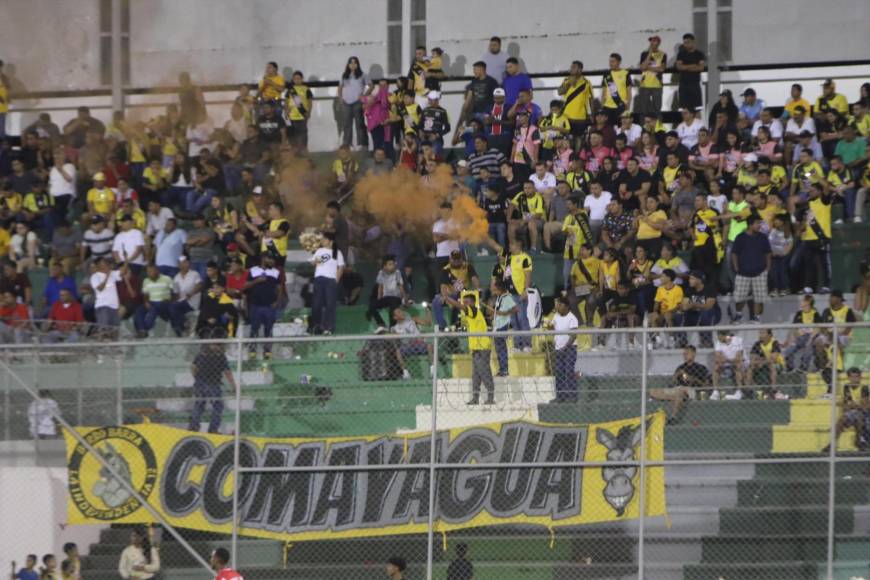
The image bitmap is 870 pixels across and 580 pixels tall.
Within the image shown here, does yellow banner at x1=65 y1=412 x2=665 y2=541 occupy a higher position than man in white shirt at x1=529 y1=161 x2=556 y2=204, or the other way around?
man in white shirt at x1=529 y1=161 x2=556 y2=204

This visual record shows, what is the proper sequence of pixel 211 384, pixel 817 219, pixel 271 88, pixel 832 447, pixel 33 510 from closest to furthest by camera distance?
pixel 832 447
pixel 211 384
pixel 33 510
pixel 817 219
pixel 271 88

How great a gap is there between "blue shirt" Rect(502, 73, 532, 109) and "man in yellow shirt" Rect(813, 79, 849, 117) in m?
4.06

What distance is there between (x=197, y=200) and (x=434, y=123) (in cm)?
351

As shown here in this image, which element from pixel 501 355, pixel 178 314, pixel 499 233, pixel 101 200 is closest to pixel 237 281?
pixel 178 314

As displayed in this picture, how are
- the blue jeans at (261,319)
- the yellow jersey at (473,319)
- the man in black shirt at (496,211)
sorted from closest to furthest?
the yellow jersey at (473,319)
the blue jeans at (261,319)
the man in black shirt at (496,211)

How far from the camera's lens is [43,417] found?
720 inches

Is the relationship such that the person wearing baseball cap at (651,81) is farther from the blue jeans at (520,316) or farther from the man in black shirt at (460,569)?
the man in black shirt at (460,569)

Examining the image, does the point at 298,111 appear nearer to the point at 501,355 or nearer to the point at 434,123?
the point at 434,123

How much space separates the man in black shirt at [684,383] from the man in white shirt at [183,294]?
7762 mm

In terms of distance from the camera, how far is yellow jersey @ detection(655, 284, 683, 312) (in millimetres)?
21297

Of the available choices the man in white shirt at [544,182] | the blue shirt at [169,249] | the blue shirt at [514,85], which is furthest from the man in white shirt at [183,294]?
the blue shirt at [514,85]

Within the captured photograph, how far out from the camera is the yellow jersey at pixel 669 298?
838 inches

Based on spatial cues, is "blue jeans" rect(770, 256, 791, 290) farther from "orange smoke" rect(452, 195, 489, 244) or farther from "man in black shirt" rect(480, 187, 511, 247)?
"orange smoke" rect(452, 195, 489, 244)

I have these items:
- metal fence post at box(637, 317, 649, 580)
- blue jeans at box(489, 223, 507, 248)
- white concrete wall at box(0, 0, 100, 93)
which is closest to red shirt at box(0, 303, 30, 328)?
blue jeans at box(489, 223, 507, 248)
